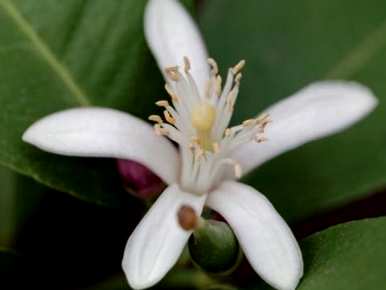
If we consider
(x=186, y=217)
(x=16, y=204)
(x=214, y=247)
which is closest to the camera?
(x=186, y=217)

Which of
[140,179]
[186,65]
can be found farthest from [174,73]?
[140,179]

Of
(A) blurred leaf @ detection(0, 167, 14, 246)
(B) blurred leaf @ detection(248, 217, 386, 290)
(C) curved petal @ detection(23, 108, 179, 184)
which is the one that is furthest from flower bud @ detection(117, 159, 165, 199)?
(A) blurred leaf @ detection(0, 167, 14, 246)

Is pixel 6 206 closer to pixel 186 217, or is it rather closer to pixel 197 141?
pixel 197 141

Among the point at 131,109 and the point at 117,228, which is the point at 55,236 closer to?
the point at 117,228

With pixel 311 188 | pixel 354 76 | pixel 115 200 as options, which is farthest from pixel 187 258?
pixel 354 76

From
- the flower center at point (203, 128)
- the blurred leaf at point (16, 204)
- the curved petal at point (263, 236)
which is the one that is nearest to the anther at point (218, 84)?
the flower center at point (203, 128)

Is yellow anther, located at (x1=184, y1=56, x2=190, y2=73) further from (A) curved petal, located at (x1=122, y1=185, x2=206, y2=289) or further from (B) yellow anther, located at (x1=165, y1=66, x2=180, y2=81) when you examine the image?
(A) curved petal, located at (x1=122, y1=185, x2=206, y2=289)
